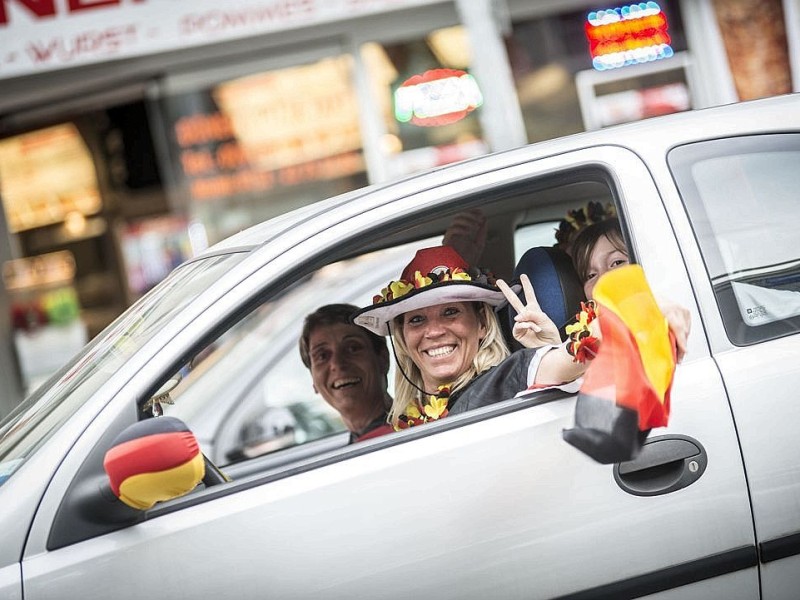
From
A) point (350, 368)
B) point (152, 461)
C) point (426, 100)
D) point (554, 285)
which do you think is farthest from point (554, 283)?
point (426, 100)

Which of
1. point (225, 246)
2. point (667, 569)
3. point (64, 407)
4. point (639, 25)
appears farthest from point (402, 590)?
point (639, 25)

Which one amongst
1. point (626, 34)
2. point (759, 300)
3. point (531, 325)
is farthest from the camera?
point (626, 34)

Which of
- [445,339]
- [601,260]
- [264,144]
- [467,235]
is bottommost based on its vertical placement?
[445,339]

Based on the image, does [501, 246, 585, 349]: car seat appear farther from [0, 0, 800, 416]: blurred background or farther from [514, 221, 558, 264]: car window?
[0, 0, 800, 416]: blurred background

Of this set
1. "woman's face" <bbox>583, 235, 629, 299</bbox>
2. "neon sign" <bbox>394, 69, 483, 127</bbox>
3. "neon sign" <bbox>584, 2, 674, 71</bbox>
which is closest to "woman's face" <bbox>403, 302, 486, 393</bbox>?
"woman's face" <bbox>583, 235, 629, 299</bbox>

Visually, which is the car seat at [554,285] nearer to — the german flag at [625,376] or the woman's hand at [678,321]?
the woman's hand at [678,321]

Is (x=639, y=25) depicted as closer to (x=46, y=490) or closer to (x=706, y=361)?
(x=706, y=361)

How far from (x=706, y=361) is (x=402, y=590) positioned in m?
0.86

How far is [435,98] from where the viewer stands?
7617 millimetres

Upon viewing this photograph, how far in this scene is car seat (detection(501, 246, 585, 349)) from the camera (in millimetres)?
2904

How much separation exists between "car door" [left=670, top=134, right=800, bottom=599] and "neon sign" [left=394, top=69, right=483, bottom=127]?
535 cm

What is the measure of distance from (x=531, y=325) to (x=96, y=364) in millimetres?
1103

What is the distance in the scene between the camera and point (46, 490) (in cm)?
200

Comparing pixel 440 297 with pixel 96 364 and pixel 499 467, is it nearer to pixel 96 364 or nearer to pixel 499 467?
pixel 499 467
